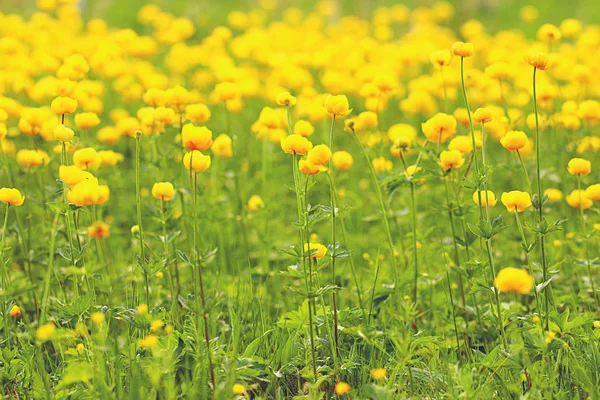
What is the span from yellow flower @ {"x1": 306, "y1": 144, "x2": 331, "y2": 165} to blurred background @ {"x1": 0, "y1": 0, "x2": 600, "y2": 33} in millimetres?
6521

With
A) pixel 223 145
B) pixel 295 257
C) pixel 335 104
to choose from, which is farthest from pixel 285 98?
pixel 223 145

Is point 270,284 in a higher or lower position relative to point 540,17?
lower

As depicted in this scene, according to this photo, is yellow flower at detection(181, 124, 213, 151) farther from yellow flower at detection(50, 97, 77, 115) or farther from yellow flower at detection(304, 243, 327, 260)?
yellow flower at detection(50, 97, 77, 115)

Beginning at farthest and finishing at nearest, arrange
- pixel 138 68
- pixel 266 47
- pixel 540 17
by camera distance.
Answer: pixel 540 17 → pixel 266 47 → pixel 138 68

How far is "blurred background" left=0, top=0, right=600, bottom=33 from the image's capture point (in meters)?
9.14

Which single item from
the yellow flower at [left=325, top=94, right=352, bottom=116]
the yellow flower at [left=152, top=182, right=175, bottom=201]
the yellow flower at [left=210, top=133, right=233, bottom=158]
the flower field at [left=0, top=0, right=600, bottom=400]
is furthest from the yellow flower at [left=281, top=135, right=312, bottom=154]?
the yellow flower at [left=210, top=133, right=233, bottom=158]

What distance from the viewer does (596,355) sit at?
2295mm

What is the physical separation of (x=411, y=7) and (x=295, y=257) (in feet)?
30.0

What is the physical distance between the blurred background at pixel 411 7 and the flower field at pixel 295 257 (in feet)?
13.9

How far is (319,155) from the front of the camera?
2.21 metres

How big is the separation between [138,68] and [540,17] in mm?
5658

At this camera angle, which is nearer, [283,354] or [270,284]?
[283,354]

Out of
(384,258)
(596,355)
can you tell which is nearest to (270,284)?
(384,258)

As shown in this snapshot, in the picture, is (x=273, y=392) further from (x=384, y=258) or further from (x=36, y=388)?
(x=384, y=258)
